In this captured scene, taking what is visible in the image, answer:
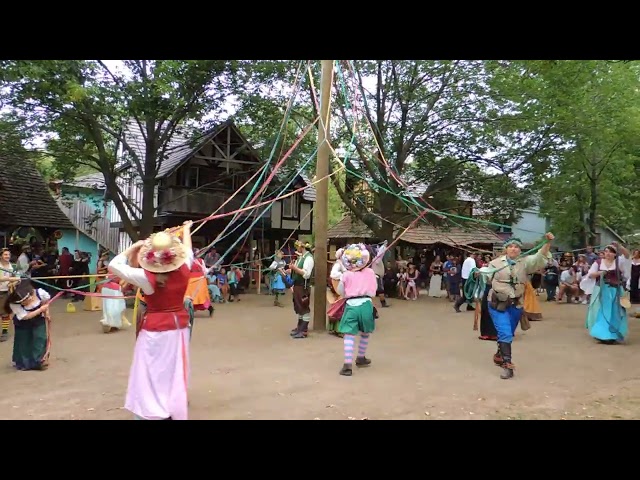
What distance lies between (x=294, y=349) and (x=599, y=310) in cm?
538

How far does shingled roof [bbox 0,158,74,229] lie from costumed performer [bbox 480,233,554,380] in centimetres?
1599

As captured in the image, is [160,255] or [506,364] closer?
[160,255]

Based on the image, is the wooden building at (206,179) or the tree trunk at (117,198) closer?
the tree trunk at (117,198)

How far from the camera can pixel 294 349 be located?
28.8 feet

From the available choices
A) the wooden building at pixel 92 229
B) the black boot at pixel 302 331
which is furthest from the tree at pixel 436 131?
the wooden building at pixel 92 229

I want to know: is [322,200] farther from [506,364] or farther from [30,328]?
[30,328]

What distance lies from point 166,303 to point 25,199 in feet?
56.1

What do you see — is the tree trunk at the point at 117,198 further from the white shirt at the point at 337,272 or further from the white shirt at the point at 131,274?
the white shirt at the point at 131,274

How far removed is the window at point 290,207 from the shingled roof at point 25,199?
1007 cm

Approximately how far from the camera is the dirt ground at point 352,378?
5402mm

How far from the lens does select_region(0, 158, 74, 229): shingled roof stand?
18.0m

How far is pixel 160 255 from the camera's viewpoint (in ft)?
14.9

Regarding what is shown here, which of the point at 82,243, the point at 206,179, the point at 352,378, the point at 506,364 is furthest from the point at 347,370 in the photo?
the point at 82,243

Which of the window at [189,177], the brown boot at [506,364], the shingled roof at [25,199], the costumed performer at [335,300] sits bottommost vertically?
the brown boot at [506,364]
